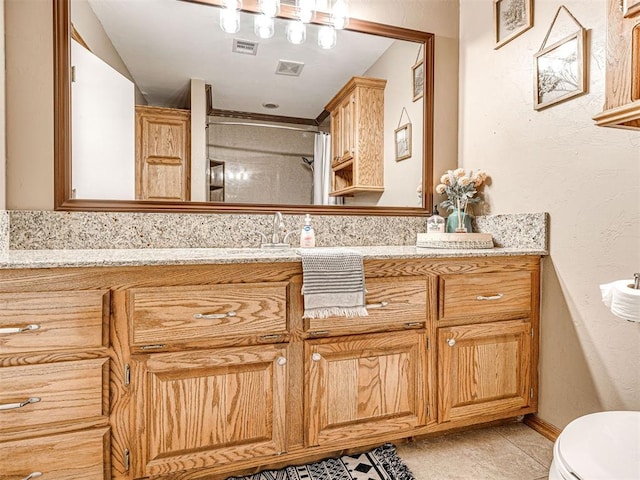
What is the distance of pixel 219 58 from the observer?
184cm

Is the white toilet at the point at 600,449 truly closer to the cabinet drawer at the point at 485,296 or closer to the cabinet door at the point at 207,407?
the cabinet drawer at the point at 485,296

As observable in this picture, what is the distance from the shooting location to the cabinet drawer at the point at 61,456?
1116 millimetres

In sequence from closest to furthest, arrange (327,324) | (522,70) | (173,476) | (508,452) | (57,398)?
(57,398) < (173,476) < (327,324) < (508,452) < (522,70)

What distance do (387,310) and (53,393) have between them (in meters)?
1.11

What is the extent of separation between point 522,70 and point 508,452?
1683 mm

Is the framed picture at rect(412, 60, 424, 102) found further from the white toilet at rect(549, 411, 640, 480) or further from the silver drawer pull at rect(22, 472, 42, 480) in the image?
the silver drawer pull at rect(22, 472, 42, 480)

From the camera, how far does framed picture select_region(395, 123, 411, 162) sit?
A: 2.10 meters

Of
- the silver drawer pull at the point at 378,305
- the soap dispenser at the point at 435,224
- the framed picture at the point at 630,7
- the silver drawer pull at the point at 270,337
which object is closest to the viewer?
the framed picture at the point at 630,7

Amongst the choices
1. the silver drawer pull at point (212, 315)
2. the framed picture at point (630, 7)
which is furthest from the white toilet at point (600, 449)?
the framed picture at point (630, 7)

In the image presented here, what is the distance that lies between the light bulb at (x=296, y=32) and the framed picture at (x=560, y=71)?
109 centimetres

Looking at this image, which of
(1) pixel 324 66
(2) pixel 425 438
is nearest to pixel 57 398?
(2) pixel 425 438

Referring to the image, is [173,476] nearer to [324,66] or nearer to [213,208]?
[213,208]

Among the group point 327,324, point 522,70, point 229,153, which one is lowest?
point 327,324

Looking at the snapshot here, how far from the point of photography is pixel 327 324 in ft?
4.64
